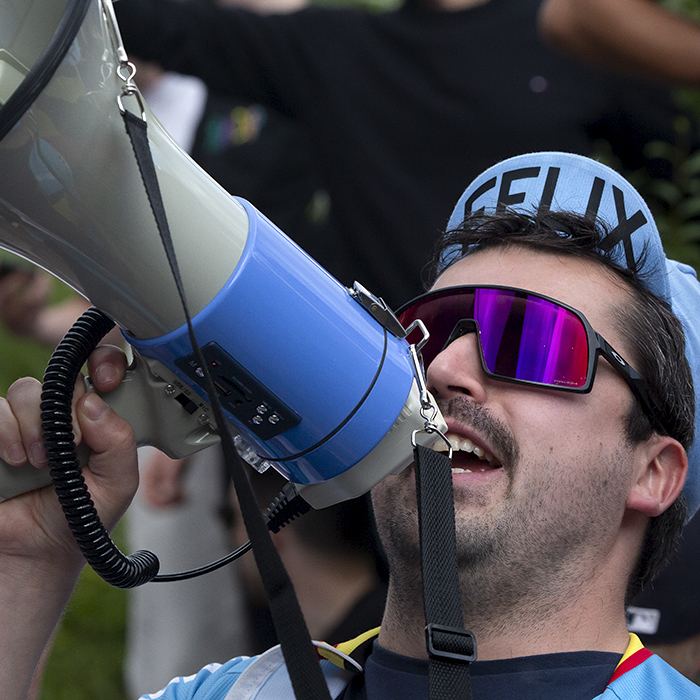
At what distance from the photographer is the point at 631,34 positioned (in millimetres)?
2693

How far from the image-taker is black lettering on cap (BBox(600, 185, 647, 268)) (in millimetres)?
1933

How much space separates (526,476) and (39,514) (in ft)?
2.72

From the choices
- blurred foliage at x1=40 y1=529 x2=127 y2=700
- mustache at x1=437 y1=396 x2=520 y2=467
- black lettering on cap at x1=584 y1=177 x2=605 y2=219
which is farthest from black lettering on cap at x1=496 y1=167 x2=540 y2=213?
blurred foliage at x1=40 y1=529 x2=127 y2=700

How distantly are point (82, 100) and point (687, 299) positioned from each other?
1.41 m

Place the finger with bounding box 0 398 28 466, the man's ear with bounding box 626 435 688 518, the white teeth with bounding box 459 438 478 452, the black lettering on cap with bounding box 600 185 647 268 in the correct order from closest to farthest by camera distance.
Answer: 1. the finger with bounding box 0 398 28 466
2. the white teeth with bounding box 459 438 478 452
3. the man's ear with bounding box 626 435 688 518
4. the black lettering on cap with bounding box 600 185 647 268

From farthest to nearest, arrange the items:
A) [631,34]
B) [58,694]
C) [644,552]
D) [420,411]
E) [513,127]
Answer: [58,694]
[513,127]
[631,34]
[644,552]
[420,411]

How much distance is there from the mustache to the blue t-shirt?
0.35 metres

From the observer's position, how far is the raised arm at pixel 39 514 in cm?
141

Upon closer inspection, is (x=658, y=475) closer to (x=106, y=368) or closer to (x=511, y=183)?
(x=511, y=183)

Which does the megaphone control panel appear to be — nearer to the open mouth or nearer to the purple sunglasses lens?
the open mouth

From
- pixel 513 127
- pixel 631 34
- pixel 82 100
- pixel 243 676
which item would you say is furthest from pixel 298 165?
pixel 82 100

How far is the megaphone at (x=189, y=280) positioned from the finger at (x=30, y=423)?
7cm

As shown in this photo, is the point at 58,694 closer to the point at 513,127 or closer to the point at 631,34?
the point at 513,127

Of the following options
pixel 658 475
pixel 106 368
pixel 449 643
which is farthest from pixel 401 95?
pixel 449 643
